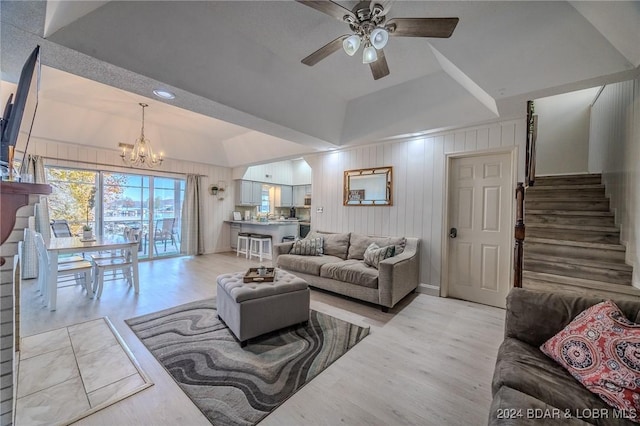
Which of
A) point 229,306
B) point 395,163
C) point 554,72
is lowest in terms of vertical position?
point 229,306

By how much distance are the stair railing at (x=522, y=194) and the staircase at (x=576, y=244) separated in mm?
561

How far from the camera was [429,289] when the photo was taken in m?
3.81

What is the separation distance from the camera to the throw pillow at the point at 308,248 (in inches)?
168

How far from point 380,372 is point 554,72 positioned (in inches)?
114

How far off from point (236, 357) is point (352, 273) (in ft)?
5.70

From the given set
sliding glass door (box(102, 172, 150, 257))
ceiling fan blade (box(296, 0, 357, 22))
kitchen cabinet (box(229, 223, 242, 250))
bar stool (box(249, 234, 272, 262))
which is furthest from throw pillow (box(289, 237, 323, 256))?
sliding glass door (box(102, 172, 150, 257))

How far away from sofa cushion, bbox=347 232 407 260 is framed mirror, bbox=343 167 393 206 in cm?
62

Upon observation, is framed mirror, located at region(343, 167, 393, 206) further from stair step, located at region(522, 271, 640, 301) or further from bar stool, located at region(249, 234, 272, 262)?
bar stool, located at region(249, 234, 272, 262)

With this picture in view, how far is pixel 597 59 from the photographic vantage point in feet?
6.50

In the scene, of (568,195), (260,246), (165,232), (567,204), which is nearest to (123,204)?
(165,232)

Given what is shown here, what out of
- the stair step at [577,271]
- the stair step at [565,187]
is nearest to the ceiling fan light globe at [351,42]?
the stair step at [577,271]

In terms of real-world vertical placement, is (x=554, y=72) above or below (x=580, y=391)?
above

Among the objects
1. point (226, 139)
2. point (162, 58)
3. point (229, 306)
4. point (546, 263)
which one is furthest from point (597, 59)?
point (226, 139)

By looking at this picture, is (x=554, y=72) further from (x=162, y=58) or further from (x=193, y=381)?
(x=193, y=381)
